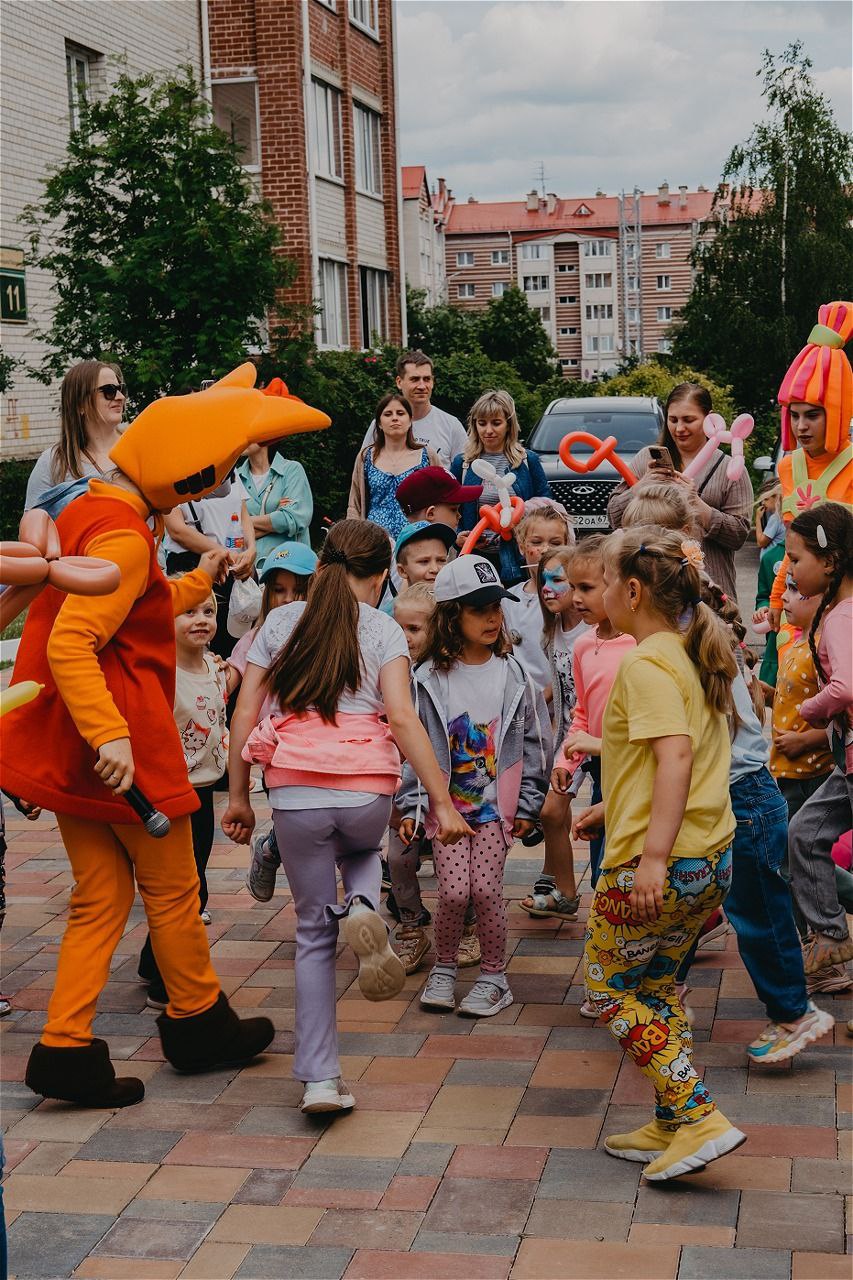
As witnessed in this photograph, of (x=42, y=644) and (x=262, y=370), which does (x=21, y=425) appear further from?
(x=42, y=644)

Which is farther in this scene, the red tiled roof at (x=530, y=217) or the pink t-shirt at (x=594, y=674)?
the red tiled roof at (x=530, y=217)

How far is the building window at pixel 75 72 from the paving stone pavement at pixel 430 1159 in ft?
54.7

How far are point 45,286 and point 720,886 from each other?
1654cm

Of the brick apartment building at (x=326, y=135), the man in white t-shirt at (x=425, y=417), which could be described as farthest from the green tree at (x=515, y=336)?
the man in white t-shirt at (x=425, y=417)

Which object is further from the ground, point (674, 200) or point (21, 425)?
point (674, 200)

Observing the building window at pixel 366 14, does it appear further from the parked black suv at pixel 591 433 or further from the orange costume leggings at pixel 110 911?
the orange costume leggings at pixel 110 911

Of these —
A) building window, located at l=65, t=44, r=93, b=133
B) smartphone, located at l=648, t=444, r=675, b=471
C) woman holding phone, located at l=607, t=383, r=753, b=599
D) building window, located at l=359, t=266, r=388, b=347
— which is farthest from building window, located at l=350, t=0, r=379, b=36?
smartphone, located at l=648, t=444, r=675, b=471

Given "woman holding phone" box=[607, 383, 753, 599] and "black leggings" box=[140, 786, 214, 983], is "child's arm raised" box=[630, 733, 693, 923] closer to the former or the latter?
"black leggings" box=[140, 786, 214, 983]

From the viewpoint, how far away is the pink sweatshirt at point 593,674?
498 centimetres

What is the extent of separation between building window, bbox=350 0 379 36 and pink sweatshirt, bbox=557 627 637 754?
25.9 metres

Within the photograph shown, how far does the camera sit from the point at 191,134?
13344 mm

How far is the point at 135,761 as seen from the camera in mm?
4328

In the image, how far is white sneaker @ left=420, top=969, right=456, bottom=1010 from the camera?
504 cm

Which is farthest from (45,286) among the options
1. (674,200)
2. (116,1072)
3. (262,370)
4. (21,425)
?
(674,200)
